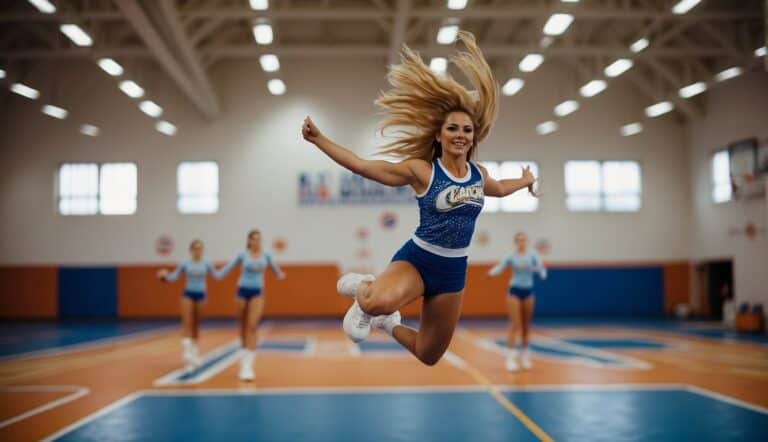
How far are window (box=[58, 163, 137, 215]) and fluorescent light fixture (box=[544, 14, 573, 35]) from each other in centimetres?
1742

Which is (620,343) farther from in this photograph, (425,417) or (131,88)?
(131,88)

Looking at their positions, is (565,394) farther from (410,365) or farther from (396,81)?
(396,81)

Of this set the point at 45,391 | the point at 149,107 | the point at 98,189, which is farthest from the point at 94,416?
the point at 98,189

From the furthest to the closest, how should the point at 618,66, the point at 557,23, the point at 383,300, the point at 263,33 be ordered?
1. the point at 618,66
2. the point at 263,33
3. the point at 557,23
4. the point at 383,300

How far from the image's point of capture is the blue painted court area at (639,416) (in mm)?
7266

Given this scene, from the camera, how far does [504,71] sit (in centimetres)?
2705

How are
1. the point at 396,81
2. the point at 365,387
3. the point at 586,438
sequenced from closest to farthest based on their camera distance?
the point at 396,81
the point at 586,438
the point at 365,387

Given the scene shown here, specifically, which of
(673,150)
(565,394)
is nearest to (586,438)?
(565,394)

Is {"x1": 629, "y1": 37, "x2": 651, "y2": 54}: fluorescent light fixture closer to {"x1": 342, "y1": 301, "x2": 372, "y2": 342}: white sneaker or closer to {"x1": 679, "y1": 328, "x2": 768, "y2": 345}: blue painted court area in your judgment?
{"x1": 679, "y1": 328, "x2": 768, "y2": 345}: blue painted court area

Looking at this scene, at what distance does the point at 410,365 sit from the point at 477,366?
1.23 metres

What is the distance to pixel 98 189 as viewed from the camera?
1073 inches

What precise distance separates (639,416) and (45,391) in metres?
8.14

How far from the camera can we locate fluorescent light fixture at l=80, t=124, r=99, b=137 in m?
25.8

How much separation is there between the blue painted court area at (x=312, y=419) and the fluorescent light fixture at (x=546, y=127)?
709 inches
